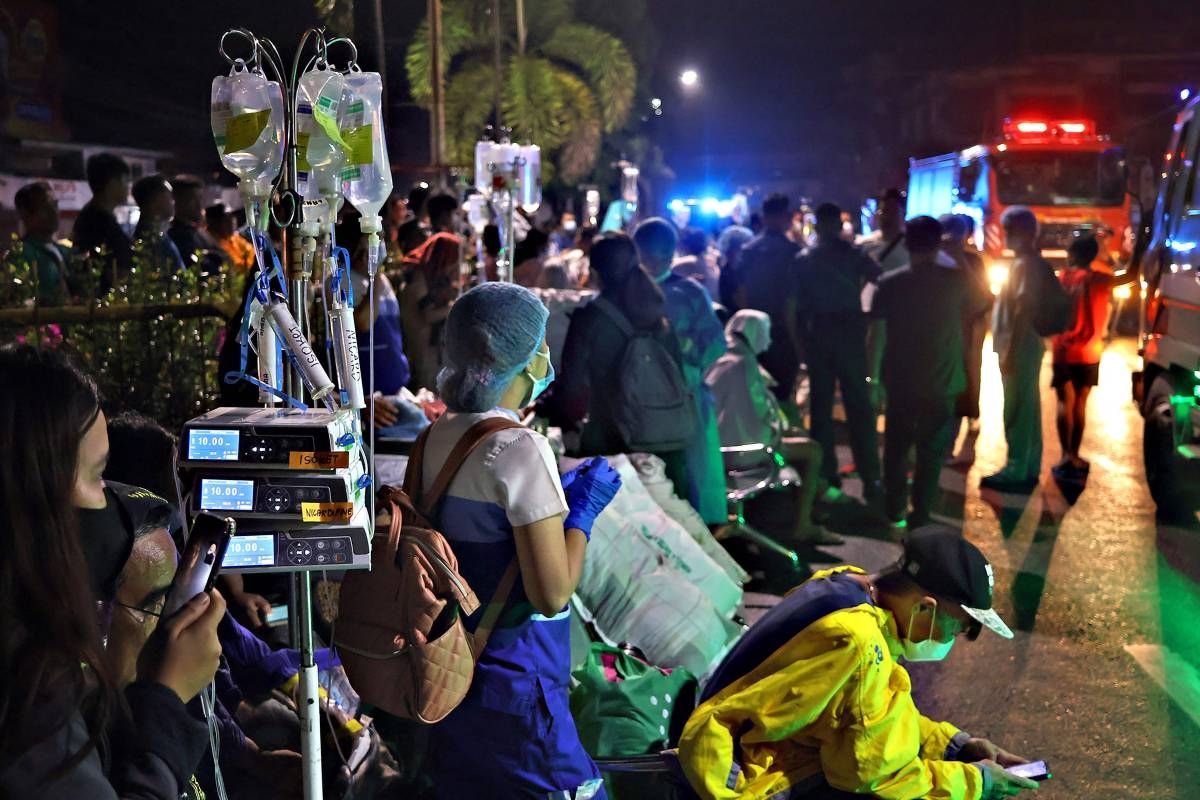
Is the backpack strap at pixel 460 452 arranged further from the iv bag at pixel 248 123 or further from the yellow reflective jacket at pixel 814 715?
the yellow reflective jacket at pixel 814 715

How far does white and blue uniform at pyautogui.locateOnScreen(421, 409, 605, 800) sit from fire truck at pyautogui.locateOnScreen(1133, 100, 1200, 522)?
19.3 ft

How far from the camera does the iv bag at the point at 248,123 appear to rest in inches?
102

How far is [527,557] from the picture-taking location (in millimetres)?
2918

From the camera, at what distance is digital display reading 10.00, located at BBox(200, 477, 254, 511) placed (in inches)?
92.0

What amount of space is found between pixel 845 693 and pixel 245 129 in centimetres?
198

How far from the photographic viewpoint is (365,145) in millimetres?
2715

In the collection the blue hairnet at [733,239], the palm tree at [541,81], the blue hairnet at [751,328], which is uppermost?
the palm tree at [541,81]

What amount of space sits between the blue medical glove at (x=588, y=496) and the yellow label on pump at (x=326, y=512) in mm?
779

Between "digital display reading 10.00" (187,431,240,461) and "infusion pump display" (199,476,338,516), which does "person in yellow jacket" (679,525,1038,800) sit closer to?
"infusion pump display" (199,476,338,516)

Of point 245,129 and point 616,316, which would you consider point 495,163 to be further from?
point 245,129

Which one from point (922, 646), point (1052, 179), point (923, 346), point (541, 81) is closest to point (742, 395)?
point (923, 346)

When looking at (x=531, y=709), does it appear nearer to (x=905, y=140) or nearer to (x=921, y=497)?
(x=921, y=497)

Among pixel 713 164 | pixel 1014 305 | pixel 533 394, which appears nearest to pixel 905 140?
pixel 713 164

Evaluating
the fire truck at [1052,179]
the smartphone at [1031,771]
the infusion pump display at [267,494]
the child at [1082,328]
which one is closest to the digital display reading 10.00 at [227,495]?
the infusion pump display at [267,494]
